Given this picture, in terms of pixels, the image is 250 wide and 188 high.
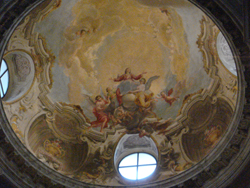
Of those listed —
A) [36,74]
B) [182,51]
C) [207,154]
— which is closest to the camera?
[207,154]

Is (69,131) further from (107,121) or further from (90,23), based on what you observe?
(90,23)

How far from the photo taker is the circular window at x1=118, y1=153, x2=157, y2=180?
15945 mm

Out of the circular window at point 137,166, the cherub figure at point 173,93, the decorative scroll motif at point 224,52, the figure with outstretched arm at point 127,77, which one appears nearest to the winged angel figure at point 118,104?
the figure with outstretched arm at point 127,77

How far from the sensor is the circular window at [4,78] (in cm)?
1510

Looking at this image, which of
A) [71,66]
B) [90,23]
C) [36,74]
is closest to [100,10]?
[90,23]

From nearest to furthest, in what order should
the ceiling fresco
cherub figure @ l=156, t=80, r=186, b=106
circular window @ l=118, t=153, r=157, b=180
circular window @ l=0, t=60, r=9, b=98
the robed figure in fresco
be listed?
circular window @ l=0, t=60, r=9, b=98 → the ceiling fresco → circular window @ l=118, t=153, r=157, b=180 → cherub figure @ l=156, t=80, r=186, b=106 → the robed figure in fresco

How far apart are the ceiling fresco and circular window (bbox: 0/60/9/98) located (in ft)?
0.87

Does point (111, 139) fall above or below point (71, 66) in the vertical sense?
below

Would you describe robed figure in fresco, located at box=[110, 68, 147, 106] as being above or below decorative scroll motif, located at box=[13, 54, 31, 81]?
above

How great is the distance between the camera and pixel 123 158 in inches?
664

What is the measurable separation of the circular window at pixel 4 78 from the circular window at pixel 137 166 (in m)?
5.98

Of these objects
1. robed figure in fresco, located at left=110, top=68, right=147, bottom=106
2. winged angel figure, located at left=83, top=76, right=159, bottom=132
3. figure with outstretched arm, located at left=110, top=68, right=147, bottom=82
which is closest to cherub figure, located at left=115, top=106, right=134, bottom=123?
winged angel figure, located at left=83, top=76, right=159, bottom=132

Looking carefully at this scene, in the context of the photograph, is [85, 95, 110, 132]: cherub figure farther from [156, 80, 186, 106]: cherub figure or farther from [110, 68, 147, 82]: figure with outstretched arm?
[156, 80, 186, 106]: cherub figure

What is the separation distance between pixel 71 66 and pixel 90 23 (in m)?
2.33
